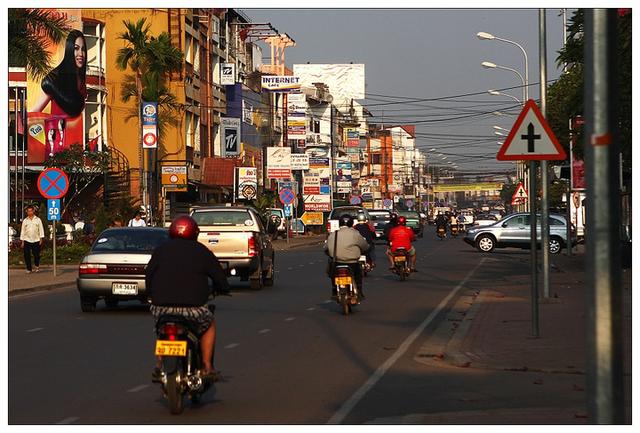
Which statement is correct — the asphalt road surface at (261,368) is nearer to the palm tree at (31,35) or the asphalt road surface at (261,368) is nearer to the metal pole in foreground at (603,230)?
the metal pole in foreground at (603,230)

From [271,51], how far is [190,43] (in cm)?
4105

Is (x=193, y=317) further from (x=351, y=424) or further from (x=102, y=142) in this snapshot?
(x=102, y=142)

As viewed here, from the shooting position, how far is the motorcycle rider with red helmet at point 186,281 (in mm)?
10938

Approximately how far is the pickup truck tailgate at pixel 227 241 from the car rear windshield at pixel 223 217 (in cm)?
104

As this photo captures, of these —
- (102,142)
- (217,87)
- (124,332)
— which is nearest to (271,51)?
(217,87)

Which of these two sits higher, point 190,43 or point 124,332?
point 190,43

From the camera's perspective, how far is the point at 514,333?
1791cm

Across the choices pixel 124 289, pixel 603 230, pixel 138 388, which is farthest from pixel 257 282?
pixel 603 230

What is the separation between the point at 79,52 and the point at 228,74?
17984mm

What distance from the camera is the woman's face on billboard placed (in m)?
61.3

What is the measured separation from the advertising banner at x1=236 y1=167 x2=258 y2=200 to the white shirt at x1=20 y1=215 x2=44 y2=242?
95.2 ft

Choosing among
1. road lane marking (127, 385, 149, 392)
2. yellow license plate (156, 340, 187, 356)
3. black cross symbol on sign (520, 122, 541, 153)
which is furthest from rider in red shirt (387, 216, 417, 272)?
yellow license plate (156, 340, 187, 356)

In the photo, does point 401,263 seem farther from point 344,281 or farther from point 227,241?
point 344,281

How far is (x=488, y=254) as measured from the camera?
54.0 meters
